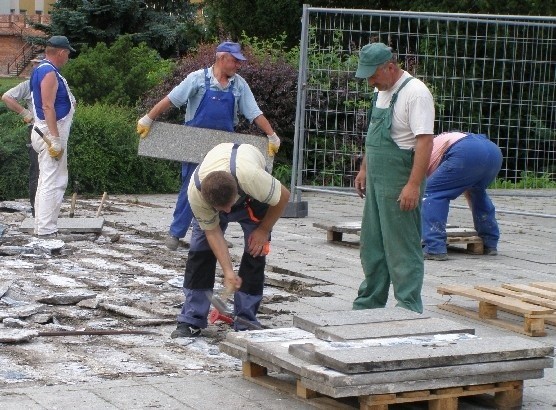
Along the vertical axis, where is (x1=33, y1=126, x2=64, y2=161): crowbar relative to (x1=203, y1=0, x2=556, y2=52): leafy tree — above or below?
below

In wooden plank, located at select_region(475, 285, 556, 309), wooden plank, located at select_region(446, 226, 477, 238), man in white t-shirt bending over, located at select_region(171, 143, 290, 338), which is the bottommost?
wooden plank, located at select_region(475, 285, 556, 309)

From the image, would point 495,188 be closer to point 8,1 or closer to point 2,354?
point 2,354

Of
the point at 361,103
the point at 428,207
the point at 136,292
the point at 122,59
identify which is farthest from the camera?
the point at 122,59

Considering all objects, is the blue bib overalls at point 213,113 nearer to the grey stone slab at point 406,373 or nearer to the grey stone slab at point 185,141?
the grey stone slab at point 185,141

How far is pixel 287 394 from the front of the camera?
599cm

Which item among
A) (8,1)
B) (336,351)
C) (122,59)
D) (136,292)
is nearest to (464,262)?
(136,292)

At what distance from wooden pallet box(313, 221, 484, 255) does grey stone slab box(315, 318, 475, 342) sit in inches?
198

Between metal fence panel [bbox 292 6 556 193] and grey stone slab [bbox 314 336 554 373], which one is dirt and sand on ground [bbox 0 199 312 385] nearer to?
grey stone slab [bbox 314 336 554 373]

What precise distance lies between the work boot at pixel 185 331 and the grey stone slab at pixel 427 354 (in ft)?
5.95

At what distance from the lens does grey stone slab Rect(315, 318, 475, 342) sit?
5.80 meters

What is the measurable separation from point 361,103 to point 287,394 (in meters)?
8.38

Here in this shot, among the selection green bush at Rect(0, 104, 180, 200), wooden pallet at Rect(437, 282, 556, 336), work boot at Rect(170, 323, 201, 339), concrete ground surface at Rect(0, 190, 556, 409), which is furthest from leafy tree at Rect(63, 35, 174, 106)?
work boot at Rect(170, 323, 201, 339)

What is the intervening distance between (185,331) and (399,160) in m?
1.67

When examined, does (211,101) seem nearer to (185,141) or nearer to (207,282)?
(185,141)
